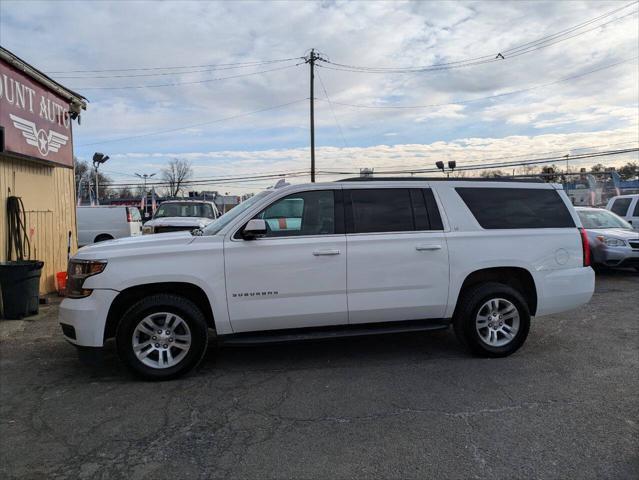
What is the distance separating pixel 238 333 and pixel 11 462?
2.04 meters

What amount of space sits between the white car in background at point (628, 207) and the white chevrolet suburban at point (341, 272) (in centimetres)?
1016

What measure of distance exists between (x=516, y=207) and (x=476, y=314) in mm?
1316

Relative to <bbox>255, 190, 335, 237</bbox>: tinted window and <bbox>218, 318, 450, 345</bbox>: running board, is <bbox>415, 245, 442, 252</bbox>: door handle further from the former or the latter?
<bbox>255, 190, 335, 237</bbox>: tinted window

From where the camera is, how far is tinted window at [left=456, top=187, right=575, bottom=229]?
533cm

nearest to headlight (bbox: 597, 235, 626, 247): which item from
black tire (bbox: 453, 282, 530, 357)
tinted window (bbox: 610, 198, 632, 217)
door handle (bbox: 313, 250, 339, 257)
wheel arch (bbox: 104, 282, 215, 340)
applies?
tinted window (bbox: 610, 198, 632, 217)

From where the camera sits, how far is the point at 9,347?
5898 millimetres

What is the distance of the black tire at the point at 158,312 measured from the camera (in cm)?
447

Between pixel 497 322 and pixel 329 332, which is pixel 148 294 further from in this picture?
pixel 497 322

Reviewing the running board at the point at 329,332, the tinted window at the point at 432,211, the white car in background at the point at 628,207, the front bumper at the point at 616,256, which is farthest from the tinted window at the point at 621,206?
the running board at the point at 329,332

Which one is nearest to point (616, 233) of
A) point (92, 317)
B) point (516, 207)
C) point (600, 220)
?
point (600, 220)

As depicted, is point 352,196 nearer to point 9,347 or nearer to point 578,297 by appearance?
point 578,297

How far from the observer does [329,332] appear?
489 centimetres

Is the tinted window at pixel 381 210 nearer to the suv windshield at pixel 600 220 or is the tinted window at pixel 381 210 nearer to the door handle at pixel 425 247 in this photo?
the door handle at pixel 425 247

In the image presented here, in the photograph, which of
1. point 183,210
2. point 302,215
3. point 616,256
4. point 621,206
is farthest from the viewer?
point 621,206
